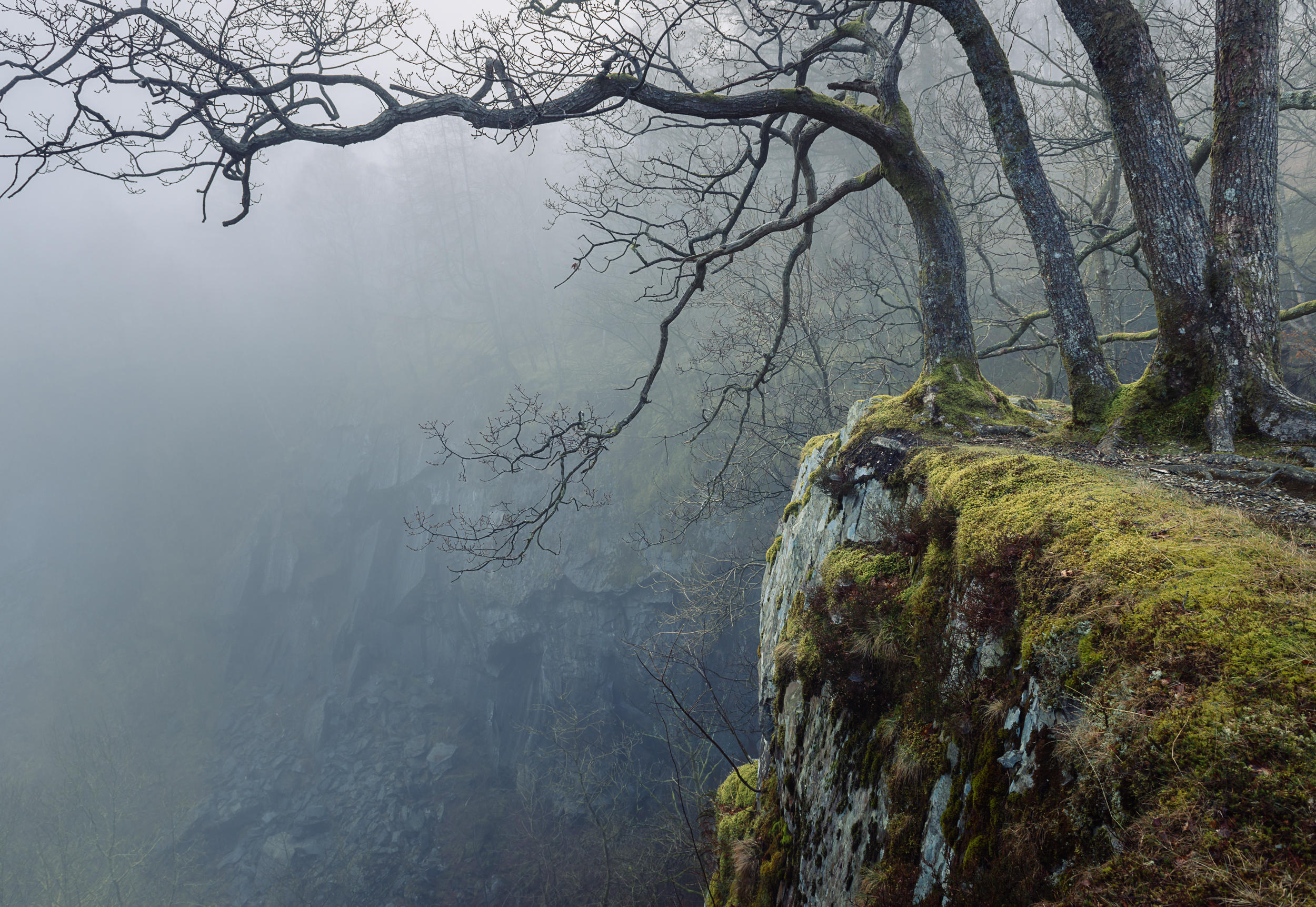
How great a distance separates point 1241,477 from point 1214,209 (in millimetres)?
1809

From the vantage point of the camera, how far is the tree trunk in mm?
3773

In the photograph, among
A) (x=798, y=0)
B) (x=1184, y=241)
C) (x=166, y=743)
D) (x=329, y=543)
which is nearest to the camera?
(x=1184, y=241)

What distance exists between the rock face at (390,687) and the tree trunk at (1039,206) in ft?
52.6

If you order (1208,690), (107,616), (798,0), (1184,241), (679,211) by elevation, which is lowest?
(107,616)

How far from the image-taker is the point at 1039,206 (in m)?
3.94

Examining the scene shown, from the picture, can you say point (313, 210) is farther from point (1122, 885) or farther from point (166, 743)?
point (1122, 885)

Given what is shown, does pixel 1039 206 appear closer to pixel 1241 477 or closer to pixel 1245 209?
pixel 1245 209

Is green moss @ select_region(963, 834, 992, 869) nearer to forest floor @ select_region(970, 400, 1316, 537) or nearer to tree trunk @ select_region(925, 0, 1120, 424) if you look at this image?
forest floor @ select_region(970, 400, 1316, 537)

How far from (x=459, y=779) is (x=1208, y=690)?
24.2 metres

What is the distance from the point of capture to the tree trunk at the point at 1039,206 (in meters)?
3.77

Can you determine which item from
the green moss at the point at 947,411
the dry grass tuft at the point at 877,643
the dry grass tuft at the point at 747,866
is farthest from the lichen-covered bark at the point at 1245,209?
the dry grass tuft at the point at 747,866

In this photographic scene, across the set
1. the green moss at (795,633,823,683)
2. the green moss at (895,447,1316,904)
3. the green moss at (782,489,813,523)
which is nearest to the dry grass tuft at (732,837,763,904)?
the green moss at (795,633,823,683)

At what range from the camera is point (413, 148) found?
31.9 metres

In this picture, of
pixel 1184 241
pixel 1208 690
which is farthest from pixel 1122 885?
pixel 1184 241
